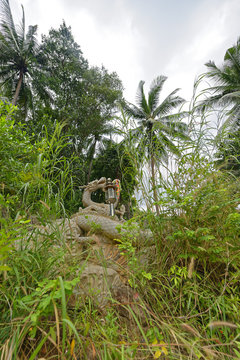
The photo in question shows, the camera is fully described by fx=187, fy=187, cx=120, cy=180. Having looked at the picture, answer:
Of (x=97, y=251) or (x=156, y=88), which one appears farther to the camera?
(x=156, y=88)

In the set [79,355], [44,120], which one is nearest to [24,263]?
[79,355]

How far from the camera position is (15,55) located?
1025 centimetres

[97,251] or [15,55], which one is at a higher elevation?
[15,55]

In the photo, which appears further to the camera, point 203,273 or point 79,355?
point 203,273

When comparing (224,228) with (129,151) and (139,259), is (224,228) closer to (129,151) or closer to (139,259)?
(139,259)

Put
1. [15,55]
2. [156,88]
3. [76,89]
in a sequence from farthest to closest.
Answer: [156,88]
[76,89]
[15,55]

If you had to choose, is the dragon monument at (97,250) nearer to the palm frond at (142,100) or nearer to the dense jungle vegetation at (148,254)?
the dense jungle vegetation at (148,254)

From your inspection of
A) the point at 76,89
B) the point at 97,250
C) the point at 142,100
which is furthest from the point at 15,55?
the point at 97,250

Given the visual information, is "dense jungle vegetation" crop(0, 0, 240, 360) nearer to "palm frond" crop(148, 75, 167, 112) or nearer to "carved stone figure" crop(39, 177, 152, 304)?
"carved stone figure" crop(39, 177, 152, 304)

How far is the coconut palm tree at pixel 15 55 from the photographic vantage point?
31.9 feet

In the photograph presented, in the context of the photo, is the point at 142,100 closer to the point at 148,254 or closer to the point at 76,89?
the point at 76,89

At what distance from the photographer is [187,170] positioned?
4.63 ft

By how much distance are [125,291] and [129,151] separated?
3.45 ft

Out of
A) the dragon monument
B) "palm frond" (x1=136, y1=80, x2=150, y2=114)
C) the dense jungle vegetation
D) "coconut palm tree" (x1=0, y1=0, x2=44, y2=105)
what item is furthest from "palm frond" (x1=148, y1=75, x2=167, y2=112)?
the dense jungle vegetation
